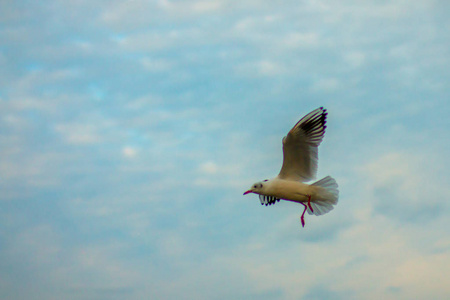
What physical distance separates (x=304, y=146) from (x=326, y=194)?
149cm

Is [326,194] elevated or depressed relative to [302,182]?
depressed

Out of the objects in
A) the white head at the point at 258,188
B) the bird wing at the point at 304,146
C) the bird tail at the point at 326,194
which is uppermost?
the bird wing at the point at 304,146

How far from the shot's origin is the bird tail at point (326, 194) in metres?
16.8

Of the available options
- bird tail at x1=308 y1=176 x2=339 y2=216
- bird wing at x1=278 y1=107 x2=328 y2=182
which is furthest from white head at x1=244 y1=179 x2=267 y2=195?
bird tail at x1=308 y1=176 x2=339 y2=216

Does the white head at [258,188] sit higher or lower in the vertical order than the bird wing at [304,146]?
lower

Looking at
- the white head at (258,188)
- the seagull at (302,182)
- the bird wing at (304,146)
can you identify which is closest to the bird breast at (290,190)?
the seagull at (302,182)

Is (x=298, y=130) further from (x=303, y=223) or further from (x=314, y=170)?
(x=303, y=223)

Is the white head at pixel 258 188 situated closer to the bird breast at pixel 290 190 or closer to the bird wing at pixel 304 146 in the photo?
the bird breast at pixel 290 190

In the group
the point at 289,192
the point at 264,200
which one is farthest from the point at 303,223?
the point at 264,200

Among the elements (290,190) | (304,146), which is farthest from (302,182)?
(304,146)

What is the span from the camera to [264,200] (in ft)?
60.5

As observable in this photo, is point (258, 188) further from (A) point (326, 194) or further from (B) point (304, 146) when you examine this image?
(A) point (326, 194)

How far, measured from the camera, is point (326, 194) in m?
16.8

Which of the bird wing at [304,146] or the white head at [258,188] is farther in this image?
the white head at [258,188]
